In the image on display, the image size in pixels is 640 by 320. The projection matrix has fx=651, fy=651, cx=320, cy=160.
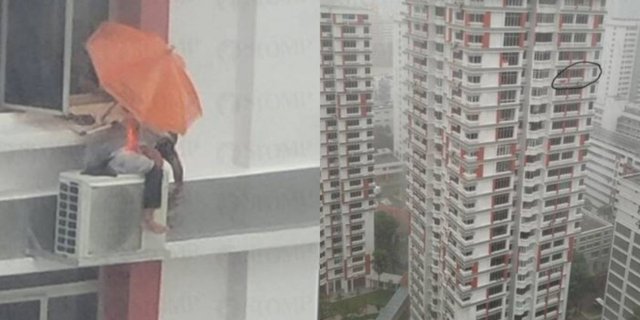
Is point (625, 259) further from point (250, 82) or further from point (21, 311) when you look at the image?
point (21, 311)

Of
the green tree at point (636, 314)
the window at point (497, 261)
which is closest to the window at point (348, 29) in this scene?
the window at point (497, 261)

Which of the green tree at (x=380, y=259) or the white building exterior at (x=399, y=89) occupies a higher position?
the white building exterior at (x=399, y=89)

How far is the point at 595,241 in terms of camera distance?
2.12m

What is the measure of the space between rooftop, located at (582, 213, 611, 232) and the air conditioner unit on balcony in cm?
163

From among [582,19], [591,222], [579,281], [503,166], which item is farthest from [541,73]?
[579,281]

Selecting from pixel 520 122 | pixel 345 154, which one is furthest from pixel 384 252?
pixel 520 122

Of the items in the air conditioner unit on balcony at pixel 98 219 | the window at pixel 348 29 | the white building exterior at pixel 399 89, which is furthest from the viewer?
the white building exterior at pixel 399 89

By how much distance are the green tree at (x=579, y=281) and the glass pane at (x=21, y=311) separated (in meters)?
1.71

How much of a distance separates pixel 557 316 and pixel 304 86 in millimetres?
1723

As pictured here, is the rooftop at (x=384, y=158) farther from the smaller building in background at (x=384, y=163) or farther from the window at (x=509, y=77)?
the window at (x=509, y=77)

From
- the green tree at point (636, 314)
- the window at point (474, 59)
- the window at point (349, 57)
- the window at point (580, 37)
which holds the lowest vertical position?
the green tree at point (636, 314)

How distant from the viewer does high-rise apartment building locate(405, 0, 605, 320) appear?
174 cm

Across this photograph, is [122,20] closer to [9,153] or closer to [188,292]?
[9,153]

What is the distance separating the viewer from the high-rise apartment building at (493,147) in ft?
5.71
